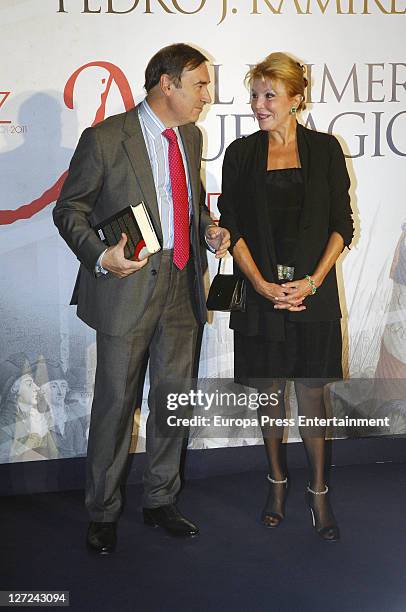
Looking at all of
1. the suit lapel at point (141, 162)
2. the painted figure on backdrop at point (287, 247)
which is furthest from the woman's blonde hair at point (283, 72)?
the suit lapel at point (141, 162)

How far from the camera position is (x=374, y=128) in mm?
4152

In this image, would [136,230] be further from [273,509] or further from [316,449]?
[273,509]

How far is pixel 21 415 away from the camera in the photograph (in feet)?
13.2

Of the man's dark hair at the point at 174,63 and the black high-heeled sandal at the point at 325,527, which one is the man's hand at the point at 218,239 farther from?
the black high-heeled sandal at the point at 325,527

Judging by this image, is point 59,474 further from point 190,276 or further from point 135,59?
point 135,59

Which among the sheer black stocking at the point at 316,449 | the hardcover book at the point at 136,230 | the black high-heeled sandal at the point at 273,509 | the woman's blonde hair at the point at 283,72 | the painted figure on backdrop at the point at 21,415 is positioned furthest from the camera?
the painted figure on backdrop at the point at 21,415

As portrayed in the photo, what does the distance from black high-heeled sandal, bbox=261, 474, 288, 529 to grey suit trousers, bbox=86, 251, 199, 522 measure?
1.53ft

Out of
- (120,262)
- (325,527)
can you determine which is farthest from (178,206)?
(325,527)

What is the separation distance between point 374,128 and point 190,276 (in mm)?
1377

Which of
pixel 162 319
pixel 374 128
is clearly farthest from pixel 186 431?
pixel 374 128

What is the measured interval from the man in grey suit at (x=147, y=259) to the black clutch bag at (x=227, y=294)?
0.06m

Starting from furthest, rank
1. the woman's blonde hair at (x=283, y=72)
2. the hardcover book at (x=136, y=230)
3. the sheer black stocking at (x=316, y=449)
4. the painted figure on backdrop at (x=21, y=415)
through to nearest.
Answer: the painted figure on backdrop at (x=21, y=415), the sheer black stocking at (x=316, y=449), the woman's blonde hair at (x=283, y=72), the hardcover book at (x=136, y=230)

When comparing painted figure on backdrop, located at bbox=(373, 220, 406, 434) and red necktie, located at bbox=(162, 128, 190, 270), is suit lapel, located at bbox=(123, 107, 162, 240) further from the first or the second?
painted figure on backdrop, located at bbox=(373, 220, 406, 434)

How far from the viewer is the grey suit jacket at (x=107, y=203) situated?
3.10m
